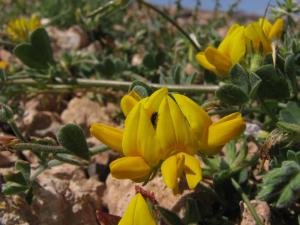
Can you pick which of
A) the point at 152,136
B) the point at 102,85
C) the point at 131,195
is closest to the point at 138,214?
the point at 152,136

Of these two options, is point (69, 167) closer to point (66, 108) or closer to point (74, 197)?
point (74, 197)

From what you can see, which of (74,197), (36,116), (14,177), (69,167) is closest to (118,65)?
(36,116)

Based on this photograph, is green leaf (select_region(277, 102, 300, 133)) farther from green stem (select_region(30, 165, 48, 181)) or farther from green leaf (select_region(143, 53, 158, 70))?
green leaf (select_region(143, 53, 158, 70))

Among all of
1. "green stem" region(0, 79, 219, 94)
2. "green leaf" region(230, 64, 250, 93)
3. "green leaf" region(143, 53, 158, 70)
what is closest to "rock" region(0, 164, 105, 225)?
"green stem" region(0, 79, 219, 94)

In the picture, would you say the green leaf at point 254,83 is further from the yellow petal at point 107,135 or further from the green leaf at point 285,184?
the yellow petal at point 107,135

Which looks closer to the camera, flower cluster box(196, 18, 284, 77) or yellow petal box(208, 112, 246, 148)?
yellow petal box(208, 112, 246, 148)

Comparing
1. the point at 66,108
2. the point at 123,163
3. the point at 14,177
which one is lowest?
the point at 66,108

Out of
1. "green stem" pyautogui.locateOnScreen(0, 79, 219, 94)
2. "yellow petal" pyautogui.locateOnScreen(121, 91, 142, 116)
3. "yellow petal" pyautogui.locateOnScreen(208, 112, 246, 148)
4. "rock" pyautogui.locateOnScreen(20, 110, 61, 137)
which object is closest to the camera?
"yellow petal" pyautogui.locateOnScreen(208, 112, 246, 148)
